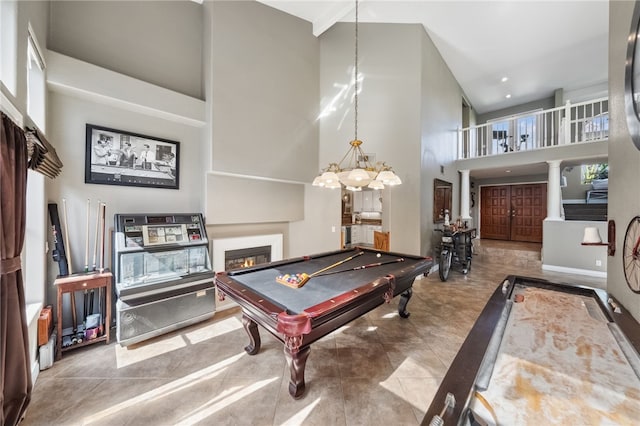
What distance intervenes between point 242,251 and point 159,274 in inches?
47.8

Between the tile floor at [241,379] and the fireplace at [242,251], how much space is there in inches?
31.6

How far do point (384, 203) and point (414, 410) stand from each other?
426 centimetres

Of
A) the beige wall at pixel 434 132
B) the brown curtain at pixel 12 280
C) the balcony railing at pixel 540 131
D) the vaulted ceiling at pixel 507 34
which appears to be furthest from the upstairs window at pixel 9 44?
the balcony railing at pixel 540 131

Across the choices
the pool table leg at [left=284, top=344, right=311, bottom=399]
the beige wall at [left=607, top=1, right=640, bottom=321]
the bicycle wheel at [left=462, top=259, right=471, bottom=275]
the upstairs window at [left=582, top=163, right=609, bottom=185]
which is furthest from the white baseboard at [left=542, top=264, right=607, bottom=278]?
the pool table leg at [left=284, top=344, right=311, bottom=399]

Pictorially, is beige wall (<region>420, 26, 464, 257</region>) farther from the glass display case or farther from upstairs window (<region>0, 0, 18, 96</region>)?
upstairs window (<region>0, 0, 18, 96</region>)

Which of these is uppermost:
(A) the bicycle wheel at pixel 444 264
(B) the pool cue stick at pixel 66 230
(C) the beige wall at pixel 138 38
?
(C) the beige wall at pixel 138 38

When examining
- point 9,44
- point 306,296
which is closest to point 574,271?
point 306,296

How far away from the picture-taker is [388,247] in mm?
5344

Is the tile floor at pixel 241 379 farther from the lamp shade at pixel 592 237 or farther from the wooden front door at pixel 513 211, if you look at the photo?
the wooden front door at pixel 513 211

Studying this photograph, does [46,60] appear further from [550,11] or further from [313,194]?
[550,11]

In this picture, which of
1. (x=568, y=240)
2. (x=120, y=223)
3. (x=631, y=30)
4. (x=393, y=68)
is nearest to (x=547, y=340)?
(x=631, y=30)

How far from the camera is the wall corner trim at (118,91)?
248cm

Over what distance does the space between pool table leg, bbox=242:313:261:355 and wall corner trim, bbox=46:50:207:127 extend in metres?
2.71

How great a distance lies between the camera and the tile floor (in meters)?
1.74
